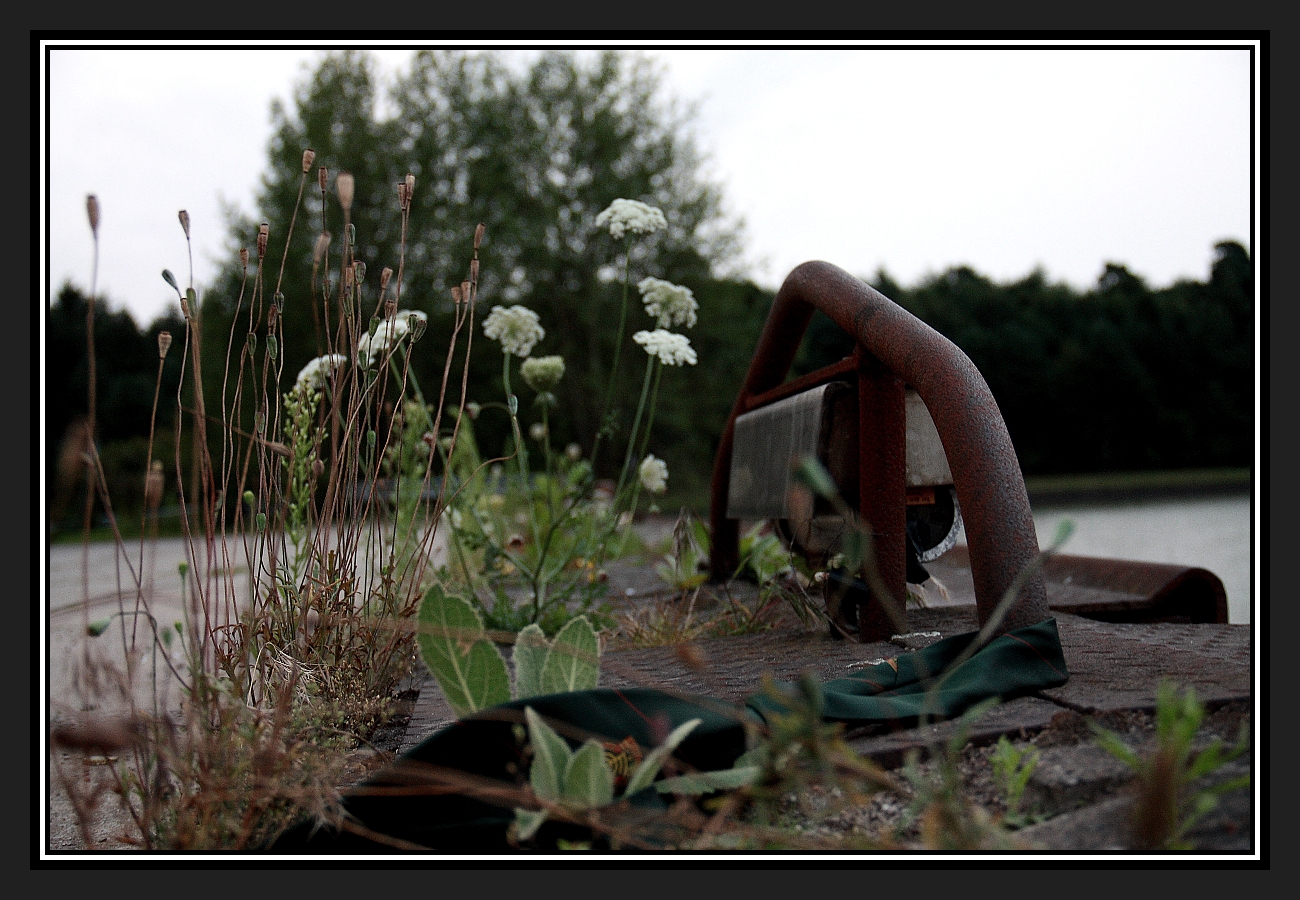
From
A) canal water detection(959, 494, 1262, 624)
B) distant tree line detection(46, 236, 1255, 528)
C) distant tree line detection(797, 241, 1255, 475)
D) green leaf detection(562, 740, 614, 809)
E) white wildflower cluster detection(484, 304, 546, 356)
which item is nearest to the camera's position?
green leaf detection(562, 740, 614, 809)

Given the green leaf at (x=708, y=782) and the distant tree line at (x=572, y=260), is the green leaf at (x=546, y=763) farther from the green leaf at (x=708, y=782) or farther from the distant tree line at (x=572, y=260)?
the distant tree line at (x=572, y=260)

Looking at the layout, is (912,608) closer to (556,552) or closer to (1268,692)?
(1268,692)

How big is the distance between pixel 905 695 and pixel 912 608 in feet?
3.64

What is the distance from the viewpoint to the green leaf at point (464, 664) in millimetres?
1324

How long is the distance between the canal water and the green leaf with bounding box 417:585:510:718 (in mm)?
2144

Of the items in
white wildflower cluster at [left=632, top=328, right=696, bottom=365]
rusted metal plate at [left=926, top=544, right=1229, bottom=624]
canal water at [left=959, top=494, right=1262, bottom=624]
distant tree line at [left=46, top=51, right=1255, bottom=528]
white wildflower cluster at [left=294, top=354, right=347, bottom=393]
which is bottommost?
canal water at [left=959, top=494, right=1262, bottom=624]

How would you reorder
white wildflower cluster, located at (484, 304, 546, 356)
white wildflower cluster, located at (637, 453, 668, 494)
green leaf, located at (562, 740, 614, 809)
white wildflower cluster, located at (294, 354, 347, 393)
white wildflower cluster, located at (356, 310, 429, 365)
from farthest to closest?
white wildflower cluster, located at (637, 453, 668, 494)
white wildflower cluster, located at (484, 304, 546, 356)
white wildflower cluster, located at (294, 354, 347, 393)
white wildflower cluster, located at (356, 310, 429, 365)
green leaf, located at (562, 740, 614, 809)

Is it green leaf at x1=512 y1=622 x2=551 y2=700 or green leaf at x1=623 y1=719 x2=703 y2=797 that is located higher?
green leaf at x1=512 y1=622 x2=551 y2=700

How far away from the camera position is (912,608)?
259 cm

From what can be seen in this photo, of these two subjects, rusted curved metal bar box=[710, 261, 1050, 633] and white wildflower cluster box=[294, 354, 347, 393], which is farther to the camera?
white wildflower cluster box=[294, 354, 347, 393]

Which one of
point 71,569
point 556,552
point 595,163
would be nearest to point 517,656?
point 556,552

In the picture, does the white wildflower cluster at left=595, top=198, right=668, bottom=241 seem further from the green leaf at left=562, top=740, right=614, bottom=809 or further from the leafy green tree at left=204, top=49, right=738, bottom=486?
the leafy green tree at left=204, top=49, right=738, bottom=486

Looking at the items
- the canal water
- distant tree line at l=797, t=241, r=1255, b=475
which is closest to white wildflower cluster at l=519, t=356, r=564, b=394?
the canal water

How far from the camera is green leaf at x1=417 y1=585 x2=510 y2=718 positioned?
52.1 inches
